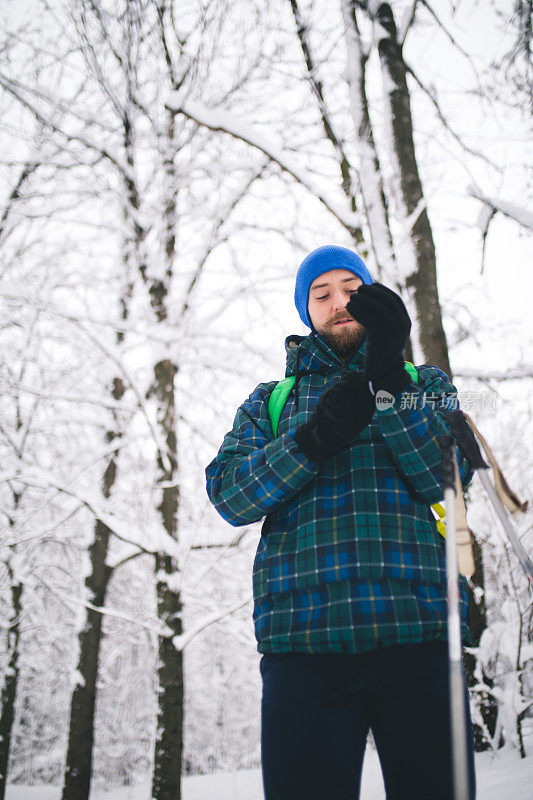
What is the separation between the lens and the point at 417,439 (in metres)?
1.20

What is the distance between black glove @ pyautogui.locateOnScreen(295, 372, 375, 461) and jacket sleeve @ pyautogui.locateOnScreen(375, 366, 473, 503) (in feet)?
0.24

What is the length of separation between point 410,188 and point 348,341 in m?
2.56

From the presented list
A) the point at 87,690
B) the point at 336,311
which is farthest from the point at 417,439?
the point at 87,690

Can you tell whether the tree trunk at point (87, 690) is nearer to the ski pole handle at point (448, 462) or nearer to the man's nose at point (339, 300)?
the man's nose at point (339, 300)

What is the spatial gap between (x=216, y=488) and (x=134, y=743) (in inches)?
716

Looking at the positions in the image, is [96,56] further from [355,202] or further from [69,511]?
[69,511]

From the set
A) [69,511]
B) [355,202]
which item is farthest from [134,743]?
[355,202]

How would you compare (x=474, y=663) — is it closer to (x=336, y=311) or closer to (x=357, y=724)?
(x=357, y=724)

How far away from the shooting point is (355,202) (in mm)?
5168

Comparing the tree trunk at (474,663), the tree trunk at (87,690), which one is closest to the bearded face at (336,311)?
the tree trunk at (474,663)

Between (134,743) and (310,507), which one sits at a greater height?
(310,507)

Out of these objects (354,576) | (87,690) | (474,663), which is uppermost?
(354,576)

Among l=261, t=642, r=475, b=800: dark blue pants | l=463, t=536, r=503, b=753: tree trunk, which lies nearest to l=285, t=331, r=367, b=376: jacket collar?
l=261, t=642, r=475, b=800: dark blue pants

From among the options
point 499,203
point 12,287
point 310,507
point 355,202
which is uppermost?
point 355,202
